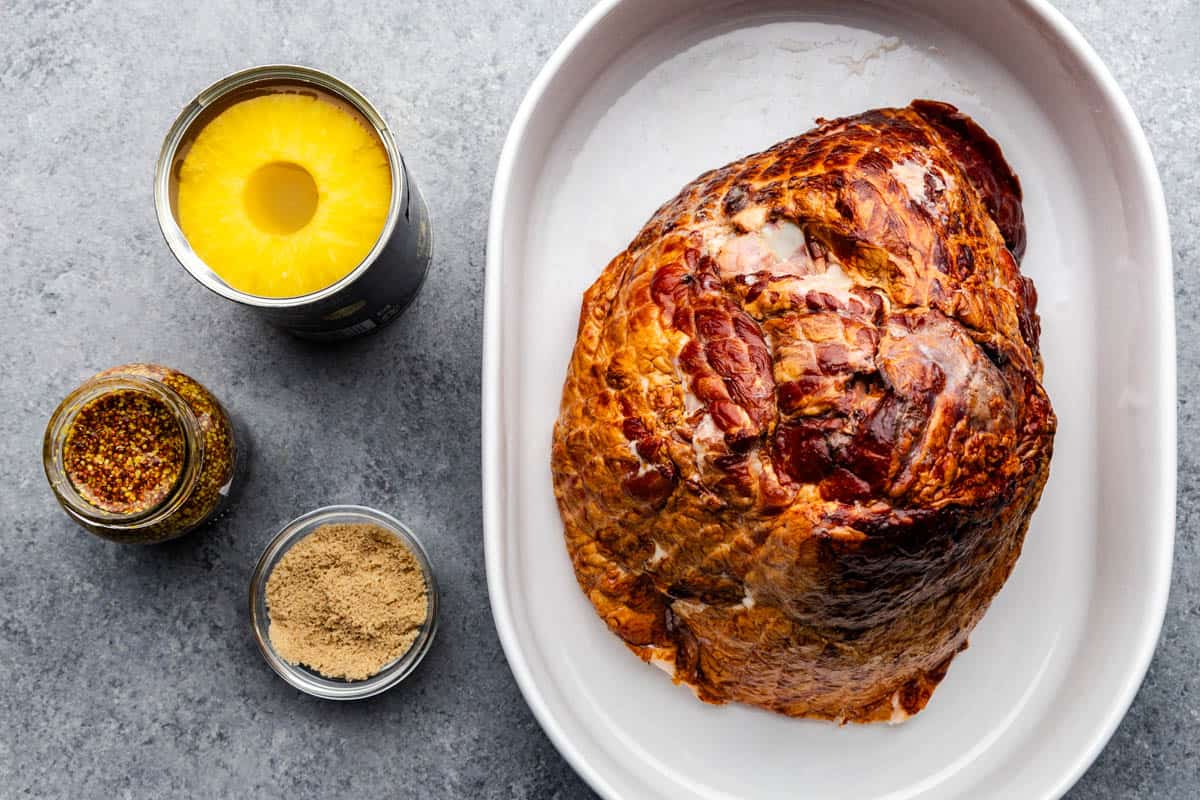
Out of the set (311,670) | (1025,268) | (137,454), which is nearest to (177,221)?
(137,454)

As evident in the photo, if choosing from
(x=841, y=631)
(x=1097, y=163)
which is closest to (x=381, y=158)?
(x=841, y=631)

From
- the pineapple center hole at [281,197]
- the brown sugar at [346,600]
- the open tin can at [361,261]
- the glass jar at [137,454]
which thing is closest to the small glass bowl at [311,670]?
the brown sugar at [346,600]

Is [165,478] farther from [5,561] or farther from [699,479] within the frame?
[699,479]

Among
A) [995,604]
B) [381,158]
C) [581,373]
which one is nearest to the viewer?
[581,373]

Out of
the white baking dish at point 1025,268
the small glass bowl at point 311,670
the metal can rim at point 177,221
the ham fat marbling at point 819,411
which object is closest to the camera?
the ham fat marbling at point 819,411

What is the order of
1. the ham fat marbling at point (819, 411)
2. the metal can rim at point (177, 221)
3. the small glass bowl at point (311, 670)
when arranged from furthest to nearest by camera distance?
the small glass bowl at point (311, 670)
the metal can rim at point (177, 221)
the ham fat marbling at point (819, 411)

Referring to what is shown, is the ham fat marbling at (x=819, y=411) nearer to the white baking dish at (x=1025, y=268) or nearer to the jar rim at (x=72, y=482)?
the white baking dish at (x=1025, y=268)

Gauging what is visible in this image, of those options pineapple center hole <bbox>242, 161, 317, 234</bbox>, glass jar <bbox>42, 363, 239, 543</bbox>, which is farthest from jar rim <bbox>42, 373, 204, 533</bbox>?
pineapple center hole <bbox>242, 161, 317, 234</bbox>

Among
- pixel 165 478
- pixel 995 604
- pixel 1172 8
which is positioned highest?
pixel 1172 8
